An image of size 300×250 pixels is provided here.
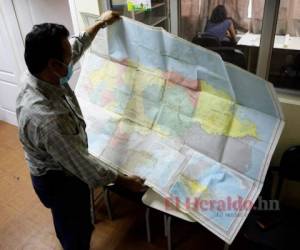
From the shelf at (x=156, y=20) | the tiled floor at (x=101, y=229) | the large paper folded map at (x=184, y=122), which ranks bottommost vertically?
the tiled floor at (x=101, y=229)

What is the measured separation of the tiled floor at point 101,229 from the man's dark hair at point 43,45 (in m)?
1.21

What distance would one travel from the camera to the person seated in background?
8.91 feet

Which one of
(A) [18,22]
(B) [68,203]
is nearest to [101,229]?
(B) [68,203]

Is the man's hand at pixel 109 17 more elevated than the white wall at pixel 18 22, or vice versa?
the man's hand at pixel 109 17

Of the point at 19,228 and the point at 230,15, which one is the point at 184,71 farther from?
the point at 230,15

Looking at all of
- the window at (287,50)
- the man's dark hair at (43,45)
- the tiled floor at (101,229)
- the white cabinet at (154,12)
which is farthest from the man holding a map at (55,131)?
the window at (287,50)

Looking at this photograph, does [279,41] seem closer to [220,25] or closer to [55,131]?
[220,25]

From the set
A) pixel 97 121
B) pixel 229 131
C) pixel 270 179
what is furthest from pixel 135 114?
pixel 270 179

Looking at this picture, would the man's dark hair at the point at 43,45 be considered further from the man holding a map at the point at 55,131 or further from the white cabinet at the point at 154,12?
the white cabinet at the point at 154,12

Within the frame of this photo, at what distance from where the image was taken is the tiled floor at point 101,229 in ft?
5.85

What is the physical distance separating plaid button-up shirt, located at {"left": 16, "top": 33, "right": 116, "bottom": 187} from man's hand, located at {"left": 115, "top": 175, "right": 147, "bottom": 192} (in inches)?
2.2

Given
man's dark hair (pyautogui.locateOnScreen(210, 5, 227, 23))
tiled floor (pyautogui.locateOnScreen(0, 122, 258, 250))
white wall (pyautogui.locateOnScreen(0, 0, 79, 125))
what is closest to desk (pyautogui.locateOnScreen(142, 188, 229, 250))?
tiled floor (pyautogui.locateOnScreen(0, 122, 258, 250))

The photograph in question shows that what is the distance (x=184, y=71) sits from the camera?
4.34ft

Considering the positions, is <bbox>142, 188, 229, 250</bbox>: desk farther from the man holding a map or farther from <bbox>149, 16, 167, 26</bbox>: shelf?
<bbox>149, 16, 167, 26</bbox>: shelf
